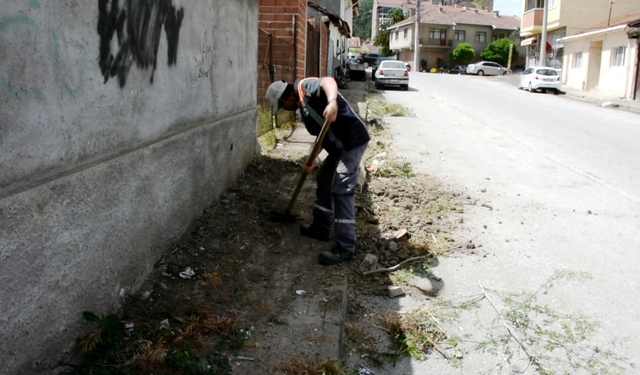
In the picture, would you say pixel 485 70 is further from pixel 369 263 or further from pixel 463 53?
pixel 369 263

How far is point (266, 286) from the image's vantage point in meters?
3.73

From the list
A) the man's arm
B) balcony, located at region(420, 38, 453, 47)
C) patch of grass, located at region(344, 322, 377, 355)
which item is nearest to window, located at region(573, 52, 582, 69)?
the man's arm

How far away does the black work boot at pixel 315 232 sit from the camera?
4.65 meters

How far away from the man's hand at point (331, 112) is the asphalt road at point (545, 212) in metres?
1.55

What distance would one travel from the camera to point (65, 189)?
2.40m

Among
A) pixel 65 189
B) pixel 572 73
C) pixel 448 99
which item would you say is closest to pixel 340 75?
pixel 448 99

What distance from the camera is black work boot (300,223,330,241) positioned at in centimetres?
465

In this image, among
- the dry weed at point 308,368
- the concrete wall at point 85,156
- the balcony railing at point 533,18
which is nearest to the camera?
the concrete wall at point 85,156

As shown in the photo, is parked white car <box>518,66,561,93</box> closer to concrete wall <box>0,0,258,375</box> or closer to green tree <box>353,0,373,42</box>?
concrete wall <box>0,0,258,375</box>

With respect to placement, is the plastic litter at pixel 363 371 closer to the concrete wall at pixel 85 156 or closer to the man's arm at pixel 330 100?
the concrete wall at pixel 85 156

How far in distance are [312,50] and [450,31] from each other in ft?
193

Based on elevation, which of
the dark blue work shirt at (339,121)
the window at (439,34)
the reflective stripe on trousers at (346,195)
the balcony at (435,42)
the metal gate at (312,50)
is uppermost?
the window at (439,34)

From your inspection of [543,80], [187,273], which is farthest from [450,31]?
[187,273]

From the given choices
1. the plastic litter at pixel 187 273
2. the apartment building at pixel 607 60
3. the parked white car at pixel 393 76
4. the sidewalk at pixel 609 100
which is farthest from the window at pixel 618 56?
the plastic litter at pixel 187 273
